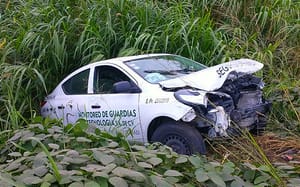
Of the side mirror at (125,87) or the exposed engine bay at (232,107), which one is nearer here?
the exposed engine bay at (232,107)

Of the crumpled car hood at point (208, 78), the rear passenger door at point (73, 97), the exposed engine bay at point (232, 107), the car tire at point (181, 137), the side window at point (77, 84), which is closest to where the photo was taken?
the car tire at point (181, 137)

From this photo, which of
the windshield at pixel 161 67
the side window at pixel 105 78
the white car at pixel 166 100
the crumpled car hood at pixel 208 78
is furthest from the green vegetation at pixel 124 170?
the side window at pixel 105 78

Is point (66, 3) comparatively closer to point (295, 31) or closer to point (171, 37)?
point (171, 37)

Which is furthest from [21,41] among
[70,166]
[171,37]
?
[70,166]

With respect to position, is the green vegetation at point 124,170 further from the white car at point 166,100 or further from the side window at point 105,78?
the side window at point 105,78

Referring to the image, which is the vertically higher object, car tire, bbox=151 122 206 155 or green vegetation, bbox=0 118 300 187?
green vegetation, bbox=0 118 300 187

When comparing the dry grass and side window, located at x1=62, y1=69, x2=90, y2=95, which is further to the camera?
side window, located at x1=62, y1=69, x2=90, y2=95

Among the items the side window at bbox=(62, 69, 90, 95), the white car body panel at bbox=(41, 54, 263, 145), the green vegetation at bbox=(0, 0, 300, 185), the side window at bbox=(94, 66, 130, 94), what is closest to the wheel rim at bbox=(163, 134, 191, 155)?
the white car body panel at bbox=(41, 54, 263, 145)

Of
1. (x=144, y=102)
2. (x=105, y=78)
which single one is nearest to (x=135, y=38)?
(x=105, y=78)

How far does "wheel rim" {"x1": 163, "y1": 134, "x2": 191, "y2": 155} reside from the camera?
19.2 feet

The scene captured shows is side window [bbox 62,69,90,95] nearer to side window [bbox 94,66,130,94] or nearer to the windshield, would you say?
side window [bbox 94,66,130,94]

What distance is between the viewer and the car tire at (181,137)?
5.80 m

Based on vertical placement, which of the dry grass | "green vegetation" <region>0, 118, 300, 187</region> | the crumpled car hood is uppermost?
the crumpled car hood

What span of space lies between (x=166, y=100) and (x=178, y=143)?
0.53m
